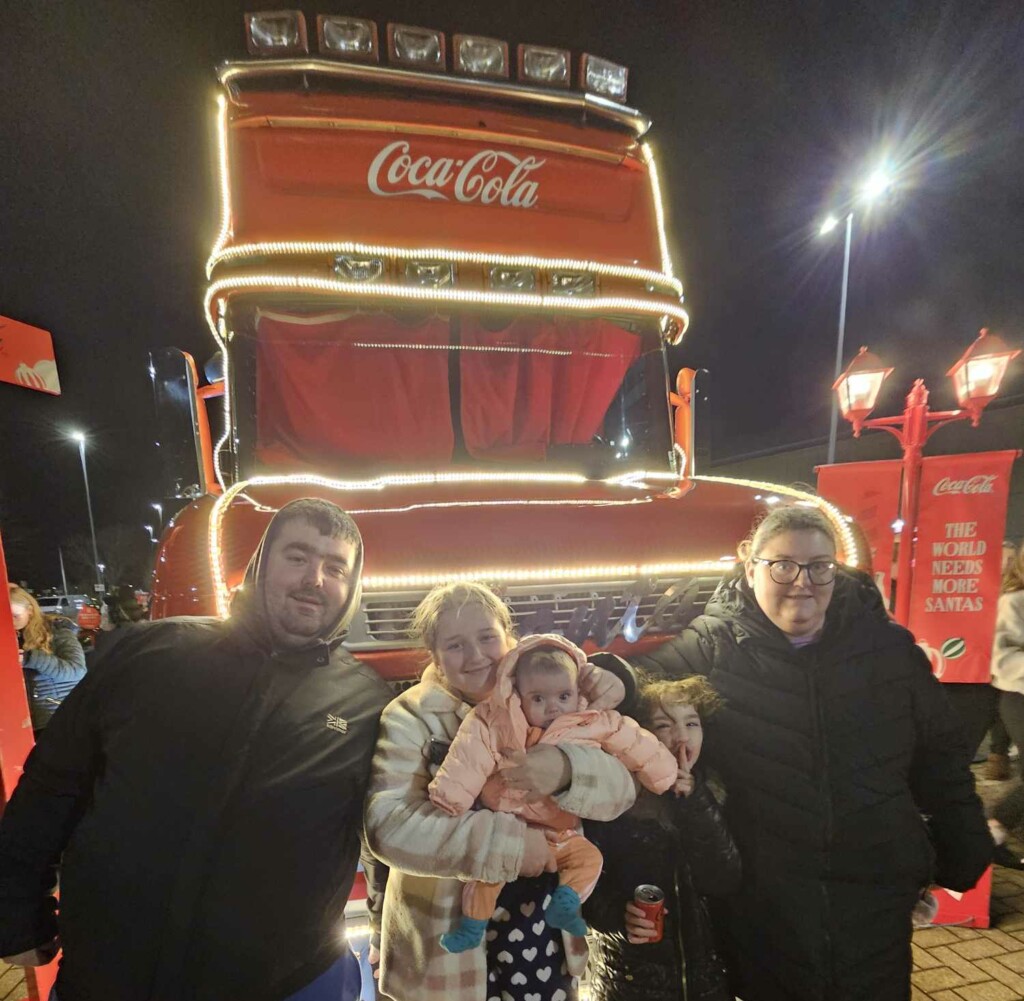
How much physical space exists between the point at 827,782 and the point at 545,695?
3.41 ft

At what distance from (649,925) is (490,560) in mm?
1309

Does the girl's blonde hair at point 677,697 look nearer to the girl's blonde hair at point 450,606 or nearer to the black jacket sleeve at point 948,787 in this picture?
the girl's blonde hair at point 450,606

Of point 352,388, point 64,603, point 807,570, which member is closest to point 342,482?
point 352,388

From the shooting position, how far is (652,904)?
1.76m

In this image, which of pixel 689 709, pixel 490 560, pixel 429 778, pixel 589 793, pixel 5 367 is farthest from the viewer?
pixel 5 367

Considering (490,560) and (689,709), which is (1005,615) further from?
(490,560)

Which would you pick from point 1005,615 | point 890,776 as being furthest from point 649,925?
point 1005,615

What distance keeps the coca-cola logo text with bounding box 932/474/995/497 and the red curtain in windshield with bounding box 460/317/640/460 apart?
317 cm

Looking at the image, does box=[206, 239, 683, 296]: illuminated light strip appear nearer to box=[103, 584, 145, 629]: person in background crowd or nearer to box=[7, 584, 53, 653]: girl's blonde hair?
box=[7, 584, 53, 653]: girl's blonde hair

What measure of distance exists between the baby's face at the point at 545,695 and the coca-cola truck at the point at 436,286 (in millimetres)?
1100

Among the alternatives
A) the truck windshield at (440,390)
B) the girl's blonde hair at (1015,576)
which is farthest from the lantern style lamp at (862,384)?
the truck windshield at (440,390)

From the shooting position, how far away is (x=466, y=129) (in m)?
3.47

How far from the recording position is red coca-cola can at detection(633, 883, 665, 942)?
1.76 m

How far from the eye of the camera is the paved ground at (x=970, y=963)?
9.64 feet
